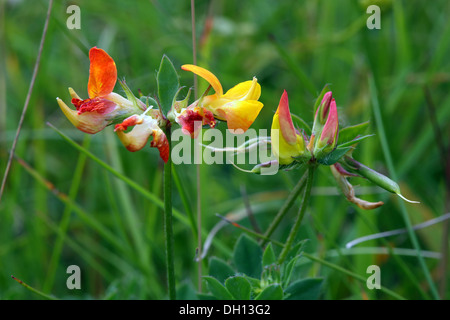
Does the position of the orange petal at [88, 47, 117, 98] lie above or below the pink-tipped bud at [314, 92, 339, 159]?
above

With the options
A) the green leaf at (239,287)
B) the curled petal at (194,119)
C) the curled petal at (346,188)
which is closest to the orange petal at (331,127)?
the curled petal at (346,188)

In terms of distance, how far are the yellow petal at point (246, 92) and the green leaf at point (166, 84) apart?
11 centimetres

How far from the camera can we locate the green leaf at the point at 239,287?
1108 millimetres

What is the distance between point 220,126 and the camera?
2.22m

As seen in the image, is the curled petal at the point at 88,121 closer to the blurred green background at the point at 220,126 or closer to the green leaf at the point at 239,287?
the green leaf at the point at 239,287

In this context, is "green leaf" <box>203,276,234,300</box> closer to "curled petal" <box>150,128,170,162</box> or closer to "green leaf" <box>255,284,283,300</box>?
"green leaf" <box>255,284,283,300</box>

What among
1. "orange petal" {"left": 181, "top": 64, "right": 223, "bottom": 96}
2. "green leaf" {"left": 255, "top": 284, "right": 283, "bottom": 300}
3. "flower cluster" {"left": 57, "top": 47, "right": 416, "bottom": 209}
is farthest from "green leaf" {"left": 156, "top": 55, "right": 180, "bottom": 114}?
"green leaf" {"left": 255, "top": 284, "right": 283, "bottom": 300}

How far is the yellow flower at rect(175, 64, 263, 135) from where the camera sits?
1.01 m

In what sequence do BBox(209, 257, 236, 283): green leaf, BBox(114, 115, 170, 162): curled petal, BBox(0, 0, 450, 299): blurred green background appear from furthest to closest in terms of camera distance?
BBox(0, 0, 450, 299): blurred green background → BBox(209, 257, 236, 283): green leaf → BBox(114, 115, 170, 162): curled petal

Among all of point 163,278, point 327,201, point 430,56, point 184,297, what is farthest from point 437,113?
point 184,297

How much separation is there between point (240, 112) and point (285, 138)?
4.2 inches

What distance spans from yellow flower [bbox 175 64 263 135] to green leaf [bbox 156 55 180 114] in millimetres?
63

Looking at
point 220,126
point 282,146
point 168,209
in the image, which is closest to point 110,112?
point 168,209

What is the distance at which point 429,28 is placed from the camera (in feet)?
10.5
